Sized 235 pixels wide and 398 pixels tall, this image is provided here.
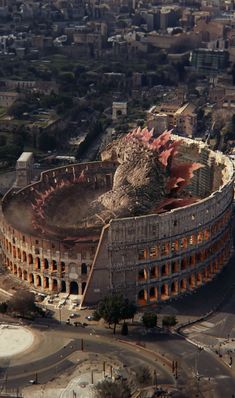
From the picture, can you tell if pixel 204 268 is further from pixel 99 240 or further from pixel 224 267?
pixel 99 240

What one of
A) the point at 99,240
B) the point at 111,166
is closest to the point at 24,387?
the point at 99,240

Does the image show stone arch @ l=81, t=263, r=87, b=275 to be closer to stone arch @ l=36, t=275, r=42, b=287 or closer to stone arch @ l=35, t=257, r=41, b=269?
stone arch @ l=35, t=257, r=41, b=269

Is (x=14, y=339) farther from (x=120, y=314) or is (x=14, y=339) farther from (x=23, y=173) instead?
(x=23, y=173)

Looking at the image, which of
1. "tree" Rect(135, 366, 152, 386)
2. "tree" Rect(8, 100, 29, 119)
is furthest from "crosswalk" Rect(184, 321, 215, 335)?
"tree" Rect(8, 100, 29, 119)

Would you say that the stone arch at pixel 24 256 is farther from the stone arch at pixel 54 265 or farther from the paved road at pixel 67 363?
the paved road at pixel 67 363

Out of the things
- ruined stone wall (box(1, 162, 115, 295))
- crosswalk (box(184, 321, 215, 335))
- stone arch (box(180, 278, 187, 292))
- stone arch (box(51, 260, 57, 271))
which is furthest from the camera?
stone arch (box(180, 278, 187, 292))

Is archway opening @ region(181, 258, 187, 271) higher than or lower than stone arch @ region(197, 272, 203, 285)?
higher
